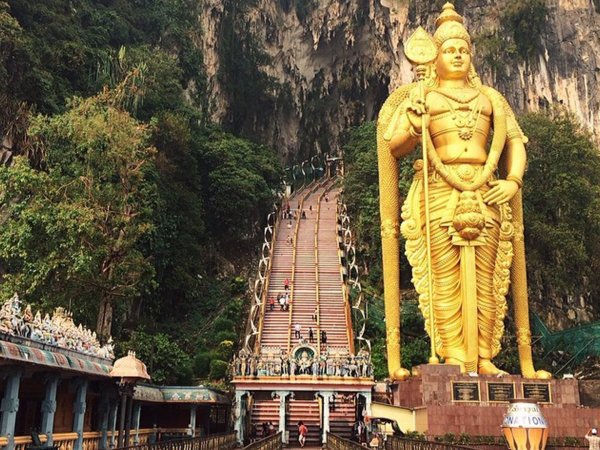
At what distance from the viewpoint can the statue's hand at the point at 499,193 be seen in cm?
1170

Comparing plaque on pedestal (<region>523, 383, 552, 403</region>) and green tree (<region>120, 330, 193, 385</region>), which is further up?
green tree (<region>120, 330, 193, 385</region>)

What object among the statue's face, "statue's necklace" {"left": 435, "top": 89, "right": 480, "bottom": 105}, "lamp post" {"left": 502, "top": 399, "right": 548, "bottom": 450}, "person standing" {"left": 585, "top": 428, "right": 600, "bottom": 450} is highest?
the statue's face

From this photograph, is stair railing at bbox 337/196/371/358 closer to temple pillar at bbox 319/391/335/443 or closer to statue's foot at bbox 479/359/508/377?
temple pillar at bbox 319/391/335/443

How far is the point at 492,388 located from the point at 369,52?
1212 inches

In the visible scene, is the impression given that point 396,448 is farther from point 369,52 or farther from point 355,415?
point 369,52

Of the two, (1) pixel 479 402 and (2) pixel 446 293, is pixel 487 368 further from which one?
(2) pixel 446 293

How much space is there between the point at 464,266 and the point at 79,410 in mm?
7026

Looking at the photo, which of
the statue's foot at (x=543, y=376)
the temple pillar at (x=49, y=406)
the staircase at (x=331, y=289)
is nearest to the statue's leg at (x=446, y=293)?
the statue's foot at (x=543, y=376)

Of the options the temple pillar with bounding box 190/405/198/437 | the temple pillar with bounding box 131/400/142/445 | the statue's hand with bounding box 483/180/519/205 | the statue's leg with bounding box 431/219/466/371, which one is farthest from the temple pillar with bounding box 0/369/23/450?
the statue's hand with bounding box 483/180/519/205

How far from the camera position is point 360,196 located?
77.9 feet

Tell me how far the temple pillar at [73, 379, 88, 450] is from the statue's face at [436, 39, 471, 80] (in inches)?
344

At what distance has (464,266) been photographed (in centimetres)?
1159

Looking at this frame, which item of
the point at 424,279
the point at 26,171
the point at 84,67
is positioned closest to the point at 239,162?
the point at 84,67

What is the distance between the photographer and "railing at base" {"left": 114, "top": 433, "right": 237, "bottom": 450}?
593cm
